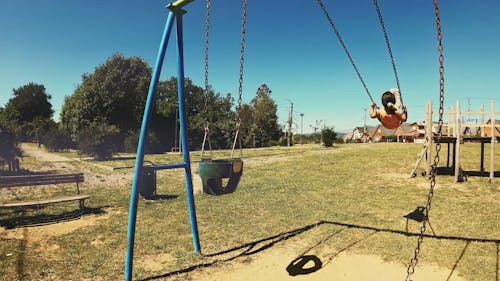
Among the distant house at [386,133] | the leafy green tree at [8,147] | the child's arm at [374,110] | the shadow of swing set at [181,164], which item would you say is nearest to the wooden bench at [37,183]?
the shadow of swing set at [181,164]

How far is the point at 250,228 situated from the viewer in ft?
25.4

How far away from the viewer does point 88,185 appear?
1320 centimetres

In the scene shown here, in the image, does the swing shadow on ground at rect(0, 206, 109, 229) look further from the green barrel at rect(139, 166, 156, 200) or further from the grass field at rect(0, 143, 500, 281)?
the green barrel at rect(139, 166, 156, 200)

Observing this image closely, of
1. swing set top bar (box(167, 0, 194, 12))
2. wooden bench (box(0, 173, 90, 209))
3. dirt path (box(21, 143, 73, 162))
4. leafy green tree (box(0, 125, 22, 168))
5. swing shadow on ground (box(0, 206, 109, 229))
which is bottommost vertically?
swing shadow on ground (box(0, 206, 109, 229))

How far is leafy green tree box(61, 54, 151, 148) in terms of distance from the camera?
31828 millimetres

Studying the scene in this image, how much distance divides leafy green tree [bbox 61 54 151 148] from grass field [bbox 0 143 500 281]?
21023 mm

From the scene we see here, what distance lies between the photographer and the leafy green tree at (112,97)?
31828 mm

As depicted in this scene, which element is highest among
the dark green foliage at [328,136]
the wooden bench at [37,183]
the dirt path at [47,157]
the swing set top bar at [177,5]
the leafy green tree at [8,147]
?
the swing set top bar at [177,5]

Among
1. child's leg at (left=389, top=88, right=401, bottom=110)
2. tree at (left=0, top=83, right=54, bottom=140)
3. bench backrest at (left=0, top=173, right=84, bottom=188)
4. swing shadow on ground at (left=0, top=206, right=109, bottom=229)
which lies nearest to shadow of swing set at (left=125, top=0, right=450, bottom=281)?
child's leg at (left=389, top=88, right=401, bottom=110)

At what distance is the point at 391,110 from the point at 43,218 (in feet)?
29.2

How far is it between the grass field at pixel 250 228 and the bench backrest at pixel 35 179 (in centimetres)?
82

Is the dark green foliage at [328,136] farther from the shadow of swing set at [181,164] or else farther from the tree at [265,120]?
the shadow of swing set at [181,164]

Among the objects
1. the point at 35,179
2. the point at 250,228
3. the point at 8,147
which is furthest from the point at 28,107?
the point at 250,228

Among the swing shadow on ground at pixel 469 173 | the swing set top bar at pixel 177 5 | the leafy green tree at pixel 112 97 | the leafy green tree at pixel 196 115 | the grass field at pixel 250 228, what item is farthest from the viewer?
the leafy green tree at pixel 196 115
